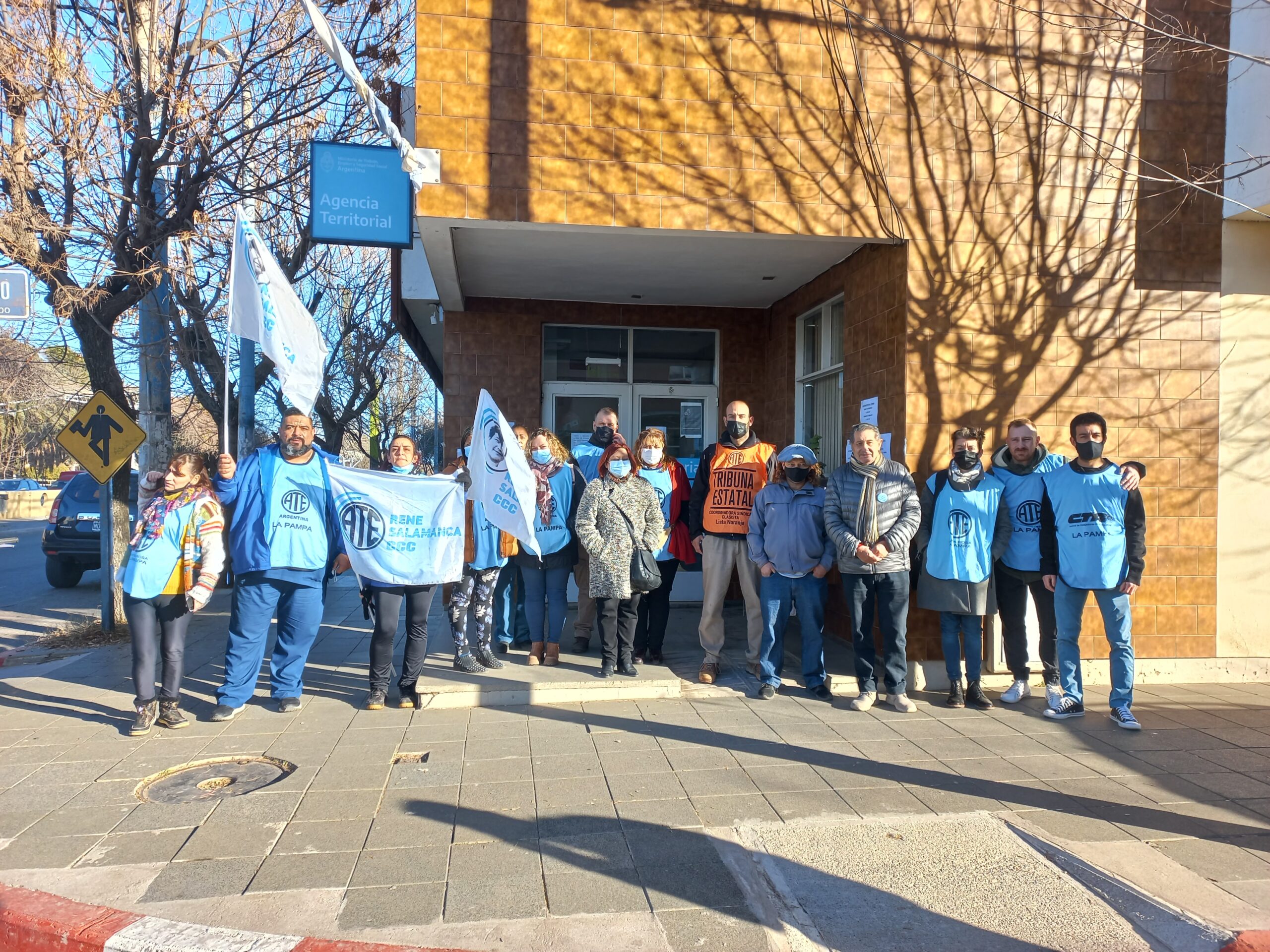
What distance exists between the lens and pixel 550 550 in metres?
6.85

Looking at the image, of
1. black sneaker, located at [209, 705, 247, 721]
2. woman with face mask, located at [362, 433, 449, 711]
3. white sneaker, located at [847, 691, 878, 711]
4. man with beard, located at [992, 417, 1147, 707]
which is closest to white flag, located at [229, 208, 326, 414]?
woman with face mask, located at [362, 433, 449, 711]

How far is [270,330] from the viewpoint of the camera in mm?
6004

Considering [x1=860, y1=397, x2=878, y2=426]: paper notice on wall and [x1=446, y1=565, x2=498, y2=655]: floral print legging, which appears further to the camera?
[x1=860, y1=397, x2=878, y2=426]: paper notice on wall

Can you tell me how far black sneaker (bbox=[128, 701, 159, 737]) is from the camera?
5.60 meters

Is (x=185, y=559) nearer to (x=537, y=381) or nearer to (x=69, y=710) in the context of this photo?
(x=69, y=710)

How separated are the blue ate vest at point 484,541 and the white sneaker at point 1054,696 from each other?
155 inches

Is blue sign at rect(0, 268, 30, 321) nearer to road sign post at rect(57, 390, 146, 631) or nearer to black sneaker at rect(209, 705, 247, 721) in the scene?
road sign post at rect(57, 390, 146, 631)

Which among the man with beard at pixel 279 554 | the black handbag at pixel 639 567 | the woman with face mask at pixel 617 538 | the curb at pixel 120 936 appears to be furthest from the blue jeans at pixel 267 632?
the curb at pixel 120 936

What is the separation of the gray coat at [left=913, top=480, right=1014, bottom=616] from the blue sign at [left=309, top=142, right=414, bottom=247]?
16.9 ft

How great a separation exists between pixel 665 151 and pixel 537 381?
3.63 m

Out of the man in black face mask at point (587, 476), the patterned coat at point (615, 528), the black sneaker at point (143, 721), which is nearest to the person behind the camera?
the black sneaker at point (143, 721)

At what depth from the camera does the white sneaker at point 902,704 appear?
245 inches

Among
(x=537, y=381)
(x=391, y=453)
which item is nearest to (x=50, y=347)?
(x=537, y=381)

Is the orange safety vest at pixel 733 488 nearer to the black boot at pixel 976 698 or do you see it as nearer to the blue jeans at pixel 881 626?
the blue jeans at pixel 881 626
